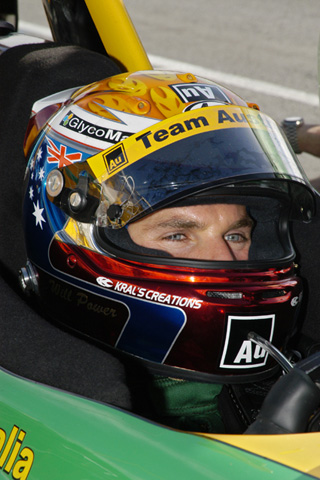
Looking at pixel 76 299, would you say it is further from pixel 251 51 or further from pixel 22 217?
pixel 251 51

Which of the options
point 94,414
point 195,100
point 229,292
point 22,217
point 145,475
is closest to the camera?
point 145,475

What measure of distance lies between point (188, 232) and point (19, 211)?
0.58m

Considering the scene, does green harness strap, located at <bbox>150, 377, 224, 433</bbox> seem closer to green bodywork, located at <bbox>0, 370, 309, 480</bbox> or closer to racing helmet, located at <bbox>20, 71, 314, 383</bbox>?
racing helmet, located at <bbox>20, 71, 314, 383</bbox>

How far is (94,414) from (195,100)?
2.93 feet

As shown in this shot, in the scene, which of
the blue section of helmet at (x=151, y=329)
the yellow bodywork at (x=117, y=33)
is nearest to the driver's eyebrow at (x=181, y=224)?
the blue section of helmet at (x=151, y=329)

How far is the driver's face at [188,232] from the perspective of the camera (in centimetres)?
177

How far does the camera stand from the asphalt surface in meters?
6.25

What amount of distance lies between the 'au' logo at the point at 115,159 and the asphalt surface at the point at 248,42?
3505 mm

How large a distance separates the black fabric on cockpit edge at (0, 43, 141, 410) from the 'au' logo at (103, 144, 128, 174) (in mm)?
377

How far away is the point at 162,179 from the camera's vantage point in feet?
5.48

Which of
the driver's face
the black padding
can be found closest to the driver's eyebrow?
the driver's face

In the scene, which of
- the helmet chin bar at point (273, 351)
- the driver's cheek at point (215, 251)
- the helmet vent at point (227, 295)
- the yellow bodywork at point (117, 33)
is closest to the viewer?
the helmet chin bar at point (273, 351)

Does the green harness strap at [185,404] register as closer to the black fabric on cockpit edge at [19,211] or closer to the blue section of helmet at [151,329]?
the blue section of helmet at [151,329]

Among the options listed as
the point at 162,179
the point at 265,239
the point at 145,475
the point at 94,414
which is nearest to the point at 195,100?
the point at 162,179
